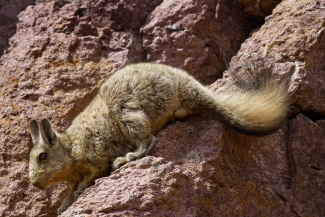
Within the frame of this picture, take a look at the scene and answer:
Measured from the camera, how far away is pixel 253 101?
4.37 metres

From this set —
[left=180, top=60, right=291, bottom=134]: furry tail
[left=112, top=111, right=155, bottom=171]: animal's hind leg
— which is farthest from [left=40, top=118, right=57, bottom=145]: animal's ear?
[left=180, top=60, right=291, bottom=134]: furry tail

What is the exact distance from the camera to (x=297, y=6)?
17.0ft

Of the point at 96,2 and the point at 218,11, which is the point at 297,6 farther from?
the point at 96,2

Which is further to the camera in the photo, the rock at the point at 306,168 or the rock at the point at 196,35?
the rock at the point at 196,35

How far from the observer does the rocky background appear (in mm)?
3869

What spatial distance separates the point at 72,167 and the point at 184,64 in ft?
8.25

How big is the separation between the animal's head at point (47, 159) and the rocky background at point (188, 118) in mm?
932

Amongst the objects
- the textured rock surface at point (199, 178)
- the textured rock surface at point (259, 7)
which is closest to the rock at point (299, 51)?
the textured rock surface at point (199, 178)

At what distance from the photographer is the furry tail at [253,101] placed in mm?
4121

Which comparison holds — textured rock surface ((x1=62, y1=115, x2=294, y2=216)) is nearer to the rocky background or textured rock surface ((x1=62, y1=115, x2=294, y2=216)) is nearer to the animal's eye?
the rocky background

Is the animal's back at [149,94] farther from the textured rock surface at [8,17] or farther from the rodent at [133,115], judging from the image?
the textured rock surface at [8,17]

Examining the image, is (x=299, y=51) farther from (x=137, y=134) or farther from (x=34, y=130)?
(x=34, y=130)

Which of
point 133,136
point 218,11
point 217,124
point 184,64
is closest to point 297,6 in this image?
point 218,11

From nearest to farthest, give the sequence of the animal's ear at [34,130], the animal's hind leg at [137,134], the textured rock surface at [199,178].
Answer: the textured rock surface at [199,178] → the animal's hind leg at [137,134] → the animal's ear at [34,130]
